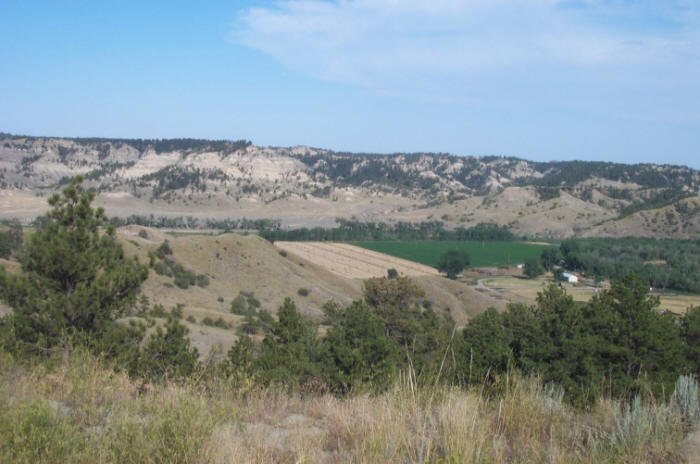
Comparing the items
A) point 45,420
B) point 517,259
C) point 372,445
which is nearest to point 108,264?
point 45,420

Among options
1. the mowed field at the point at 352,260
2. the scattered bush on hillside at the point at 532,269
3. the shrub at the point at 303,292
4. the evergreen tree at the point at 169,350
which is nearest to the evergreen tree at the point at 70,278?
the evergreen tree at the point at 169,350

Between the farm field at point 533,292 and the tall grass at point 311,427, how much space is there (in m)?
67.6


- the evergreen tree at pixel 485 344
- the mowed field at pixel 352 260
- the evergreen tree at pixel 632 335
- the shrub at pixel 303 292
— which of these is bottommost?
the mowed field at pixel 352 260

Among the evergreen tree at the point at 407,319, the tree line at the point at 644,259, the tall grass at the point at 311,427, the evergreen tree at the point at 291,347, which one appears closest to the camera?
the tall grass at the point at 311,427

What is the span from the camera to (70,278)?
16406 millimetres

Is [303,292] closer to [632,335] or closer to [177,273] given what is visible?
[177,273]

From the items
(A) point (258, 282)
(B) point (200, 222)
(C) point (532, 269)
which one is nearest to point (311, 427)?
(A) point (258, 282)

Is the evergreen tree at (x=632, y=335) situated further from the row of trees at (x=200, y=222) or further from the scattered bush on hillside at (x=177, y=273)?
the row of trees at (x=200, y=222)

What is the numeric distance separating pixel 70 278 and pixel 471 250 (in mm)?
121451

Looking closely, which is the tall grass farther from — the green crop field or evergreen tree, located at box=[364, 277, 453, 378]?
the green crop field

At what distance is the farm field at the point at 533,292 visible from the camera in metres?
75.4

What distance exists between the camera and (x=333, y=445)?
17.1 ft

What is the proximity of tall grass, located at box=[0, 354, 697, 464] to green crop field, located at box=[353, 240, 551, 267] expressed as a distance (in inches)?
4164

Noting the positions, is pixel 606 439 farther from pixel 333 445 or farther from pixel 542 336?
pixel 542 336
